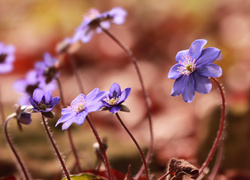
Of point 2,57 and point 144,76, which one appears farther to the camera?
point 144,76

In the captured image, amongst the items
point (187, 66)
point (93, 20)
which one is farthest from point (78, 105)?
point (93, 20)

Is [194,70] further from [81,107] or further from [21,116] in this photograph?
[21,116]

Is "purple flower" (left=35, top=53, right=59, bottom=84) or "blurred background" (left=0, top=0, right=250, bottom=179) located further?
"blurred background" (left=0, top=0, right=250, bottom=179)

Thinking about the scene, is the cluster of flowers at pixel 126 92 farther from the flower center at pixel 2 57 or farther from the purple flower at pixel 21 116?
the flower center at pixel 2 57

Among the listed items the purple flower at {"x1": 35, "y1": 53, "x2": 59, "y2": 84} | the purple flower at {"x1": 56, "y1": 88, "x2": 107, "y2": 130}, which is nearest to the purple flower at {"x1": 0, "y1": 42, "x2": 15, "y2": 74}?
the purple flower at {"x1": 35, "y1": 53, "x2": 59, "y2": 84}

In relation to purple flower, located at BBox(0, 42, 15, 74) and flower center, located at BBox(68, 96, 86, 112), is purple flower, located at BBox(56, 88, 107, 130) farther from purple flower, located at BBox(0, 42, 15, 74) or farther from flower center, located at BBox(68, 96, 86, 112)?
purple flower, located at BBox(0, 42, 15, 74)

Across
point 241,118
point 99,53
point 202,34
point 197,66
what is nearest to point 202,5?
point 202,34

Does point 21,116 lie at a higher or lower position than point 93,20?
lower
